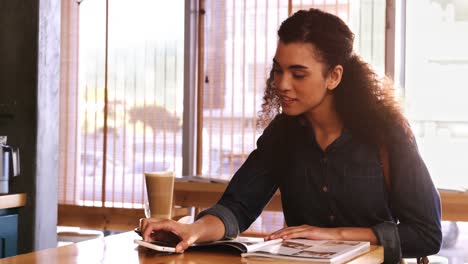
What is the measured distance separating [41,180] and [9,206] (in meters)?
0.32

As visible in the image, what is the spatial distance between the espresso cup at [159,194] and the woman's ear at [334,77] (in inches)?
21.5

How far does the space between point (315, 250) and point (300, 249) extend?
0.03m

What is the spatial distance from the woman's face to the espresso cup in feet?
1.32

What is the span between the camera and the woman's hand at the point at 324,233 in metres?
1.74

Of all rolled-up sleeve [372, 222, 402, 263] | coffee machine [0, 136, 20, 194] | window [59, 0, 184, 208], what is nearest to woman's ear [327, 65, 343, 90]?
rolled-up sleeve [372, 222, 402, 263]

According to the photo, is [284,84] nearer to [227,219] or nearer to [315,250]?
[227,219]

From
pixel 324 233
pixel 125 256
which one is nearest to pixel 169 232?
pixel 125 256

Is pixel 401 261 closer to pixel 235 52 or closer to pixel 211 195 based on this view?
pixel 211 195

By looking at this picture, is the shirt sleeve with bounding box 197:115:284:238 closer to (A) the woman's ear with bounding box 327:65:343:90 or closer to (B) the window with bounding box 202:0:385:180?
(A) the woman's ear with bounding box 327:65:343:90

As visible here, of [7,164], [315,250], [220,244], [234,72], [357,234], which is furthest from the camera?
[234,72]

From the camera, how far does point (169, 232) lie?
1706mm

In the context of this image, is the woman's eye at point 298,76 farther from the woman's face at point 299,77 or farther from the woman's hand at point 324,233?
the woman's hand at point 324,233

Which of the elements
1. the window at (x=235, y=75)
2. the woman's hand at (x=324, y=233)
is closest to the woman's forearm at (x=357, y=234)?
the woman's hand at (x=324, y=233)

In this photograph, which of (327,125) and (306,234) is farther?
(327,125)
